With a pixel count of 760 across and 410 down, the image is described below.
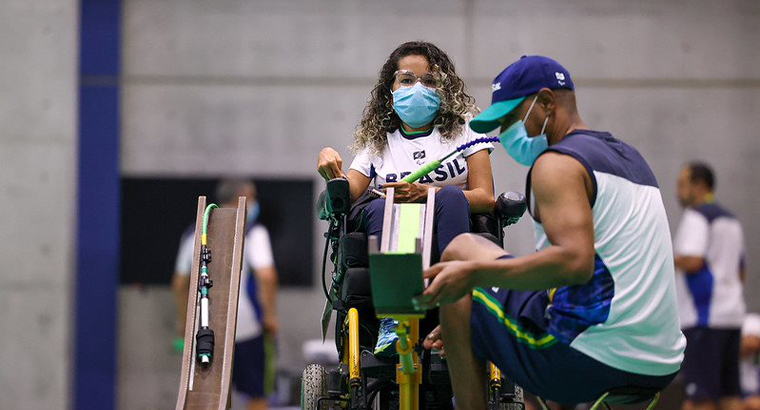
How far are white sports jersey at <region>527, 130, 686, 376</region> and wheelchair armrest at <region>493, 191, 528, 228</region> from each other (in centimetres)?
82

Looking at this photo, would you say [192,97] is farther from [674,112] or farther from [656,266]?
[656,266]

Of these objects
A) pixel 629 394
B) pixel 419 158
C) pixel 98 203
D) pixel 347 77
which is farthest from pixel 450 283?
pixel 98 203

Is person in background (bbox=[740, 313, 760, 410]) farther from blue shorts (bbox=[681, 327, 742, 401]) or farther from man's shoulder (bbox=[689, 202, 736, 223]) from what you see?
man's shoulder (bbox=[689, 202, 736, 223])

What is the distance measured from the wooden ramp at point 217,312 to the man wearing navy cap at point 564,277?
1.30 meters

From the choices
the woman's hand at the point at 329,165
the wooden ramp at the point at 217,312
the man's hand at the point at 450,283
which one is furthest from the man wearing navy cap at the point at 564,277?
the wooden ramp at the point at 217,312

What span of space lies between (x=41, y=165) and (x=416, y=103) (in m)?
4.75

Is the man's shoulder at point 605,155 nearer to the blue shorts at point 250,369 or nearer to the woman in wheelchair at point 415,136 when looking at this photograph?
the woman in wheelchair at point 415,136

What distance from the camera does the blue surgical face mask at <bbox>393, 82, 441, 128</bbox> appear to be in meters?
3.91

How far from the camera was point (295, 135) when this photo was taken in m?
8.14

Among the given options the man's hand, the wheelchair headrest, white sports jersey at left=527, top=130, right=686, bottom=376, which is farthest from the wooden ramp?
white sports jersey at left=527, top=130, right=686, bottom=376

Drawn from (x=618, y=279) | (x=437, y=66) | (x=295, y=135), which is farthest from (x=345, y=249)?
(x=295, y=135)

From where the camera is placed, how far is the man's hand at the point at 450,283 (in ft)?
9.02

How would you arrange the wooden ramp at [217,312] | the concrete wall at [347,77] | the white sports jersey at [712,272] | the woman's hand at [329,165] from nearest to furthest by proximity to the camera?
the woman's hand at [329,165]
the wooden ramp at [217,312]
the white sports jersey at [712,272]
the concrete wall at [347,77]

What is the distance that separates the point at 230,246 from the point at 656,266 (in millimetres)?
1974
